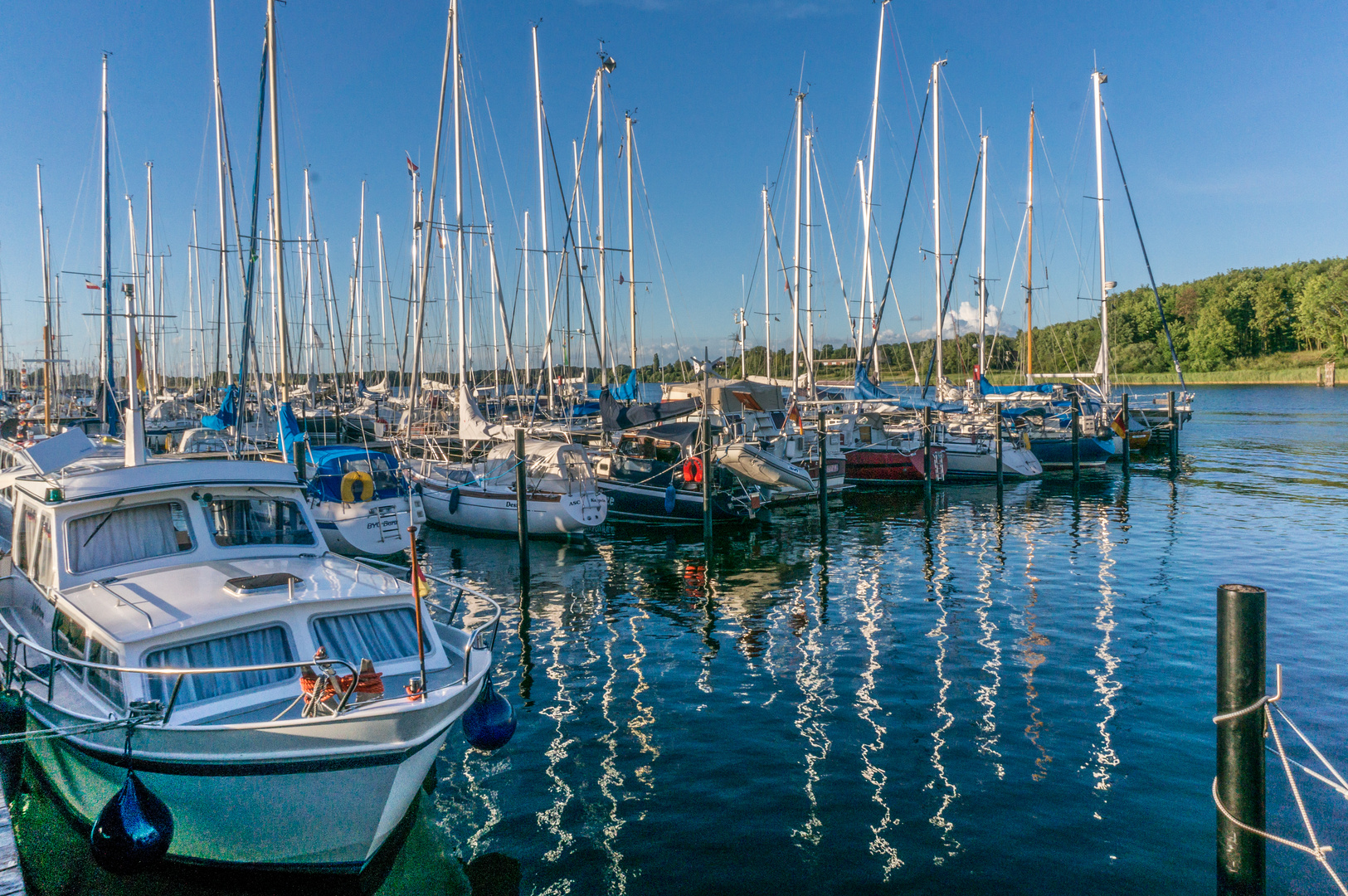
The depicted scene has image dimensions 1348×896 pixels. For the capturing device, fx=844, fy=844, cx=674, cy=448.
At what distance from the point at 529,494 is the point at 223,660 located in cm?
1686

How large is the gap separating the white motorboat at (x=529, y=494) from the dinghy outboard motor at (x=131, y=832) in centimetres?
1707

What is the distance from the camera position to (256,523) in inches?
410

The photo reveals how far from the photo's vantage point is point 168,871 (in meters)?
7.42

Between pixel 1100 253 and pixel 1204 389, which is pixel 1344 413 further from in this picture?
pixel 1204 389

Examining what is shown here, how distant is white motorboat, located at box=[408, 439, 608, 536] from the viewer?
950 inches

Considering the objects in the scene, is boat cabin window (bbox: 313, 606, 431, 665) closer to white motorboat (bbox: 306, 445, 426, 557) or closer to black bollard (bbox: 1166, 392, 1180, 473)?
white motorboat (bbox: 306, 445, 426, 557)

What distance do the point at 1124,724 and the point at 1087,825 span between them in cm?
291

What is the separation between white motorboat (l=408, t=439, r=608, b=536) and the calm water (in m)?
1.56

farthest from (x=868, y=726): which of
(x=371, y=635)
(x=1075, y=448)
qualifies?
(x=1075, y=448)

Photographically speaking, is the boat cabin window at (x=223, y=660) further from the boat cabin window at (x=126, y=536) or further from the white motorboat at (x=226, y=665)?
the boat cabin window at (x=126, y=536)

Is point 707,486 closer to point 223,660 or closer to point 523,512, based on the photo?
point 523,512

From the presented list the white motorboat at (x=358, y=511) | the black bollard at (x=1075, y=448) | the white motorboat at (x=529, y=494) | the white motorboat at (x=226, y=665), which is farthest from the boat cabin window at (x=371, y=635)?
the black bollard at (x=1075, y=448)

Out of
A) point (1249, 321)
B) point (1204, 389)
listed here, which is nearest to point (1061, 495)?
point (1204, 389)

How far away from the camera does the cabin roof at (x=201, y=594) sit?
7.73m
